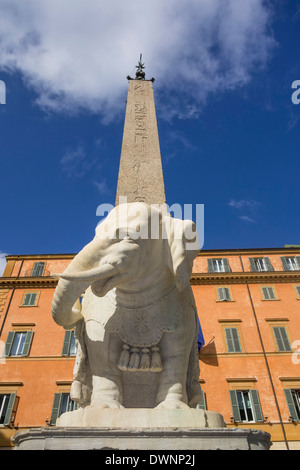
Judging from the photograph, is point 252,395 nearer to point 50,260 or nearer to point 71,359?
point 71,359

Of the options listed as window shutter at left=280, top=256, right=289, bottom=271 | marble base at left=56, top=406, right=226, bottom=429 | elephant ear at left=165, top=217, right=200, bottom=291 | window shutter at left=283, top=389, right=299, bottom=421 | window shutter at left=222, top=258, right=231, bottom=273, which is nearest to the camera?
marble base at left=56, top=406, right=226, bottom=429

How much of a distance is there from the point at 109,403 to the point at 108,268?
96 centimetres

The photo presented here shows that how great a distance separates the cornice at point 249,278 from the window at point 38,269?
8261 mm

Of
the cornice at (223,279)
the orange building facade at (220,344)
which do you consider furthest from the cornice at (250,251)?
the cornice at (223,279)

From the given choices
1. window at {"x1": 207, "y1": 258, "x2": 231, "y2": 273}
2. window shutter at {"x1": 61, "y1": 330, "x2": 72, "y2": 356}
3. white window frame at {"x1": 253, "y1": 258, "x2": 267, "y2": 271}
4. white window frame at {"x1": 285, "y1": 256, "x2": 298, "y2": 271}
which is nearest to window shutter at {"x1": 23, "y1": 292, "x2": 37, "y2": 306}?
window shutter at {"x1": 61, "y1": 330, "x2": 72, "y2": 356}

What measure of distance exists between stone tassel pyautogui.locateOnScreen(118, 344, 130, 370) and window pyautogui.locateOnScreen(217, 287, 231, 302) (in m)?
16.4

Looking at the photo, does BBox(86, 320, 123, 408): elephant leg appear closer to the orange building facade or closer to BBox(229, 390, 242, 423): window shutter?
the orange building facade

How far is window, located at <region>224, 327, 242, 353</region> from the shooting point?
1692 centimetres

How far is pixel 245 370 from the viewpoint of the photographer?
1638 centimetres

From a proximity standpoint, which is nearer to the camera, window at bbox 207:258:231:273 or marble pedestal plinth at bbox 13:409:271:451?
marble pedestal plinth at bbox 13:409:271:451

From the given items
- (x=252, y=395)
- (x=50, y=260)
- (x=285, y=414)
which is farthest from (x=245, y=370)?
(x=50, y=260)

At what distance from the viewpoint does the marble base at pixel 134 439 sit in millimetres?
1957

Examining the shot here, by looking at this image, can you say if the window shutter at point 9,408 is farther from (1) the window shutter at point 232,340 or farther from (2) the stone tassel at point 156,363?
(2) the stone tassel at point 156,363

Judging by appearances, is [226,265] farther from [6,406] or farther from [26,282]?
[6,406]
